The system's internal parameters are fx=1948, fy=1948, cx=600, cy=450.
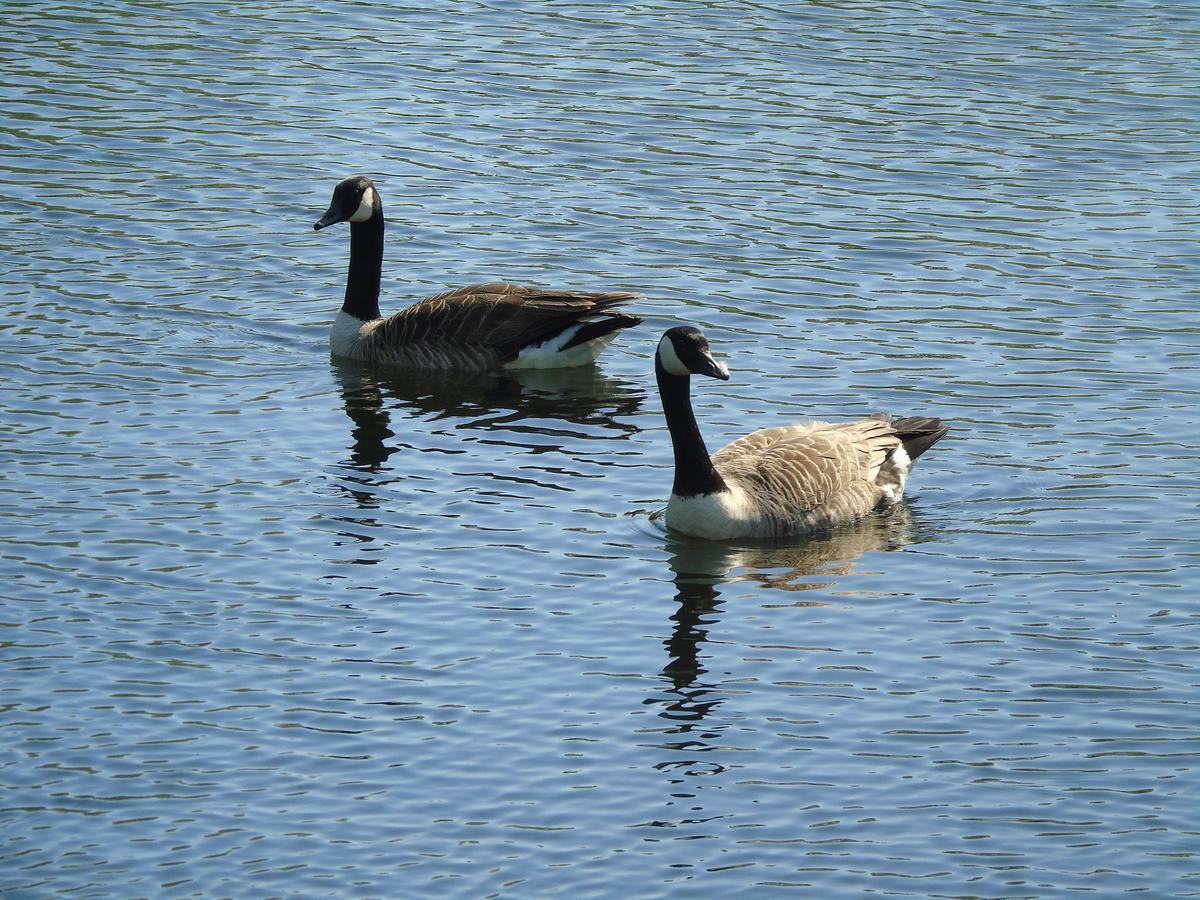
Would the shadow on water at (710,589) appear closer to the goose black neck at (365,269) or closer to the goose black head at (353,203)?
the goose black neck at (365,269)

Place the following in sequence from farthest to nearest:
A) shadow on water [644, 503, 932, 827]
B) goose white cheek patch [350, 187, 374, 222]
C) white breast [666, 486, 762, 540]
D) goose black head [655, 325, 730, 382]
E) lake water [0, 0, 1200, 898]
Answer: goose white cheek patch [350, 187, 374, 222]
goose black head [655, 325, 730, 382]
white breast [666, 486, 762, 540]
shadow on water [644, 503, 932, 827]
lake water [0, 0, 1200, 898]

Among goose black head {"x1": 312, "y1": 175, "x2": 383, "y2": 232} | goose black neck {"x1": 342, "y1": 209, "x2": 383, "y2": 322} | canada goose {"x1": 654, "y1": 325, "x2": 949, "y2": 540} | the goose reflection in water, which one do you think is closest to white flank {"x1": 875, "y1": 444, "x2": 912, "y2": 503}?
canada goose {"x1": 654, "y1": 325, "x2": 949, "y2": 540}

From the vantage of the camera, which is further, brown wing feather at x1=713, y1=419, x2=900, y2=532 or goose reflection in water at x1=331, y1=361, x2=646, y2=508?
goose reflection in water at x1=331, y1=361, x2=646, y2=508

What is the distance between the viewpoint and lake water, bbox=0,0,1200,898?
31.7ft

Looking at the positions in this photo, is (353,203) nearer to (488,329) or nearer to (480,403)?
(488,329)

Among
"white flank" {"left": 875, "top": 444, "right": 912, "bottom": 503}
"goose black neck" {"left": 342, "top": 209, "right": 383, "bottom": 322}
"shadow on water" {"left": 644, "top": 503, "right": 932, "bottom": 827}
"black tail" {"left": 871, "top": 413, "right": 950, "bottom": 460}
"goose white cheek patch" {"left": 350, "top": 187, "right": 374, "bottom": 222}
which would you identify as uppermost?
"goose white cheek patch" {"left": 350, "top": 187, "right": 374, "bottom": 222}

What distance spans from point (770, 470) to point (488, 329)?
4.39 meters

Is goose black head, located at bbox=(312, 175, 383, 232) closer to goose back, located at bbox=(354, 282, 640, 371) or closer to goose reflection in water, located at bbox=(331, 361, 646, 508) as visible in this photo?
goose back, located at bbox=(354, 282, 640, 371)

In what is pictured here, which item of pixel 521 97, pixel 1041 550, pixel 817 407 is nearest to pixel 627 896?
pixel 1041 550

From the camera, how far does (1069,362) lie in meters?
16.5

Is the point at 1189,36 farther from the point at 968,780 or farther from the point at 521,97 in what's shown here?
the point at 968,780

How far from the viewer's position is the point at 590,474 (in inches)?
575

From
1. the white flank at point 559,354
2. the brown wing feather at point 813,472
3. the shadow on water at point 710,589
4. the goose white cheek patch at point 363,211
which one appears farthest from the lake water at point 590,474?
the goose white cheek patch at point 363,211

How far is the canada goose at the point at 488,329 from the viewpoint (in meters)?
17.0
